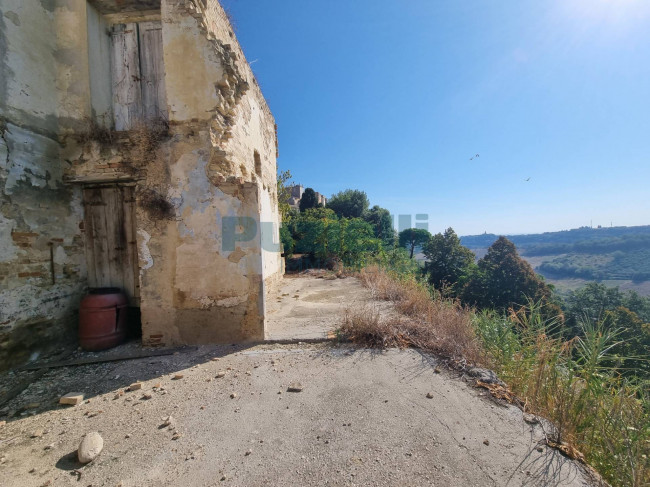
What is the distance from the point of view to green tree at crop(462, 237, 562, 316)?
687 inches

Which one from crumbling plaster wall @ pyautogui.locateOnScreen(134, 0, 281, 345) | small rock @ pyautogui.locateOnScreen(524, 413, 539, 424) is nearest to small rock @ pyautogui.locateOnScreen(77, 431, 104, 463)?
crumbling plaster wall @ pyautogui.locateOnScreen(134, 0, 281, 345)

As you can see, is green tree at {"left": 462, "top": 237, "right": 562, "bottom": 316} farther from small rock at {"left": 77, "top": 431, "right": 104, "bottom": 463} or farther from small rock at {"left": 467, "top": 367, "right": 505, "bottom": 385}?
small rock at {"left": 77, "top": 431, "right": 104, "bottom": 463}

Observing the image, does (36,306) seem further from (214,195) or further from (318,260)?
(318,260)

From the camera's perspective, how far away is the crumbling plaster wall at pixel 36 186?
9.56 feet

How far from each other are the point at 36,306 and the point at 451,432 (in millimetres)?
4652

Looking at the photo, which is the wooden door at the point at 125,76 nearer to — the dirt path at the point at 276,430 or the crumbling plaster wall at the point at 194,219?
the crumbling plaster wall at the point at 194,219

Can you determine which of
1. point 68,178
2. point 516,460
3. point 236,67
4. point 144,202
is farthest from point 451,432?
point 68,178

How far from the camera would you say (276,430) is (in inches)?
77.5

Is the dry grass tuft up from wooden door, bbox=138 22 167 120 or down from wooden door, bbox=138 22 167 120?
down

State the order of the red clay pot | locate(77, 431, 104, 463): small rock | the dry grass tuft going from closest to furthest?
locate(77, 431, 104, 463): small rock
the dry grass tuft
the red clay pot

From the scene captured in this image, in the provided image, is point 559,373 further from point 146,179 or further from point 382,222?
point 382,222

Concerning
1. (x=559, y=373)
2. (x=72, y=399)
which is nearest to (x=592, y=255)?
(x=559, y=373)

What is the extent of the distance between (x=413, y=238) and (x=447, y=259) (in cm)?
478

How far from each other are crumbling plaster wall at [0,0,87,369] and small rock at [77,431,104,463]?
207 cm
